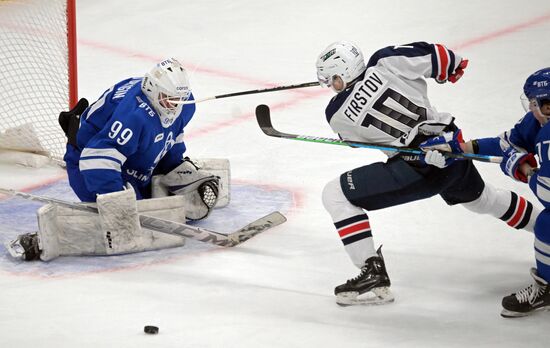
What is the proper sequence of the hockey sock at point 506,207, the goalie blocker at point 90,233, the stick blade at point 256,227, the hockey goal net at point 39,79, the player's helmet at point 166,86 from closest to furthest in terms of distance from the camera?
1. the hockey sock at point 506,207
2. the goalie blocker at point 90,233
3. the player's helmet at point 166,86
4. the stick blade at point 256,227
5. the hockey goal net at point 39,79

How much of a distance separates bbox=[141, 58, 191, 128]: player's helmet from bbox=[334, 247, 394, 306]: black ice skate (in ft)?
3.22

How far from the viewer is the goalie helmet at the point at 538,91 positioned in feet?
10.5

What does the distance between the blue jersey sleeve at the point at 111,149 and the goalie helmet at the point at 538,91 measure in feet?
4.69

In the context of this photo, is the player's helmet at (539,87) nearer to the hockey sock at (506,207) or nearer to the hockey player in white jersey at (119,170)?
the hockey sock at (506,207)

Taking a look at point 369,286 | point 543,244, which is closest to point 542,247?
point 543,244

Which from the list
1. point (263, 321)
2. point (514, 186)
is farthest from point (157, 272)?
point (514, 186)

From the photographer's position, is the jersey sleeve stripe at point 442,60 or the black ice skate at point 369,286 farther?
the jersey sleeve stripe at point 442,60

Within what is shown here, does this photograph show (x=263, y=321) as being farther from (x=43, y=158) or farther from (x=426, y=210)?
(x=43, y=158)

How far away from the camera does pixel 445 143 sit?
346 centimetres

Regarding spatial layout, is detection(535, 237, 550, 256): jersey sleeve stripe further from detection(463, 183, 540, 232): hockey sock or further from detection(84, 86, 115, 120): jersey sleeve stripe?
detection(84, 86, 115, 120): jersey sleeve stripe

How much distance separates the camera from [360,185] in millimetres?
3496

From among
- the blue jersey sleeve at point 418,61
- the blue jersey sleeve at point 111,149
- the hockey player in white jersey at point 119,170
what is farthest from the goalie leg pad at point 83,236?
the blue jersey sleeve at point 418,61

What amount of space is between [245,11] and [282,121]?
83.1 inches

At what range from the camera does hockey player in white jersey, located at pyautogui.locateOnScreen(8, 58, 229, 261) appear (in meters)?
3.84
